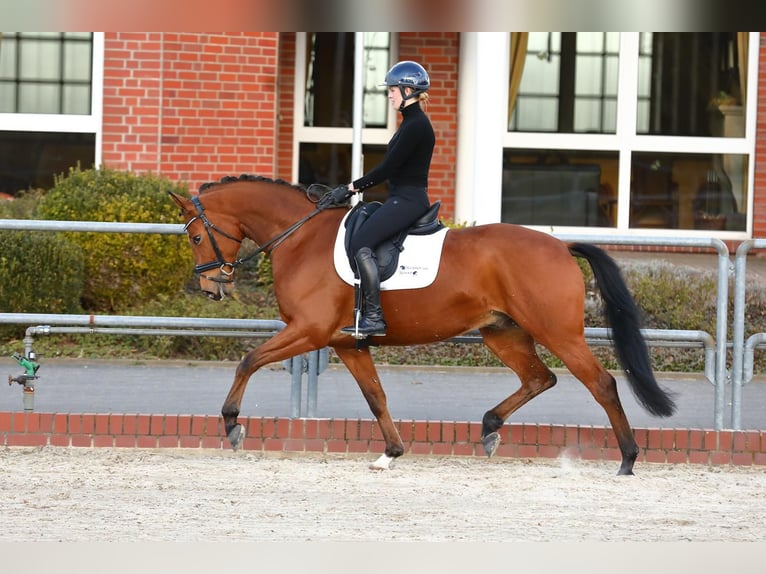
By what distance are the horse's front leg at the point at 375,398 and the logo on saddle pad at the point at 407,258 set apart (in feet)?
1.77

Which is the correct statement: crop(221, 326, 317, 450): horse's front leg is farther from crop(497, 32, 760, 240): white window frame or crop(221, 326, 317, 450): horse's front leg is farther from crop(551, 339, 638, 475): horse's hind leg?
crop(497, 32, 760, 240): white window frame

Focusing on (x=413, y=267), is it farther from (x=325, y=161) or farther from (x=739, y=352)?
(x=325, y=161)

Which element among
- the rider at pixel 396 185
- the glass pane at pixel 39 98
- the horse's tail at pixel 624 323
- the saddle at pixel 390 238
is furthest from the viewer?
the glass pane at pixel 39 98

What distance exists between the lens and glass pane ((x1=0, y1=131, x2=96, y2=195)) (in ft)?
48.9

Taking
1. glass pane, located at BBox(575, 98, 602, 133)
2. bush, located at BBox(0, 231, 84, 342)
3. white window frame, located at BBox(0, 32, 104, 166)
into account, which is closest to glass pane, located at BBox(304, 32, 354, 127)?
white window frame, located at BBox(0, 32, 104, 166)

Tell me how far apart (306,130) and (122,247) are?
525 centimetres

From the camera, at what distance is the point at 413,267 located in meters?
6.75

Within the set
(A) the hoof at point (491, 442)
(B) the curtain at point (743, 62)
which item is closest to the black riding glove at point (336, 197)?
(A) the hoof at point (491, 442)

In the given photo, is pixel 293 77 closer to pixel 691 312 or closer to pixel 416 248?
pixel 691 312

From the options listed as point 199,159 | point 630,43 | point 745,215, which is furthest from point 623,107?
point 199,159

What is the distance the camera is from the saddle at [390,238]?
22.0 feet

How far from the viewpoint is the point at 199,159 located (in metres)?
14.6

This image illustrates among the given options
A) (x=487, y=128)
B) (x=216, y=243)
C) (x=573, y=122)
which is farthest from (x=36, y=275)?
(x=573, y=122)

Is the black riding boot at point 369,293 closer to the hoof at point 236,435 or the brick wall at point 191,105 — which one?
the hoof at point 236,435
